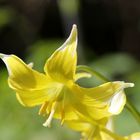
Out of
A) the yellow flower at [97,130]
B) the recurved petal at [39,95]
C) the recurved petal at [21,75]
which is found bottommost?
the yellow flower at [97,130]

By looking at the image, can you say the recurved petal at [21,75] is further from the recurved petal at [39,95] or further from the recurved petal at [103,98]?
the recurved petal at [103,98]

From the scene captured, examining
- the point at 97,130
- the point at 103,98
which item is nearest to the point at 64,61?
the point at 103,98

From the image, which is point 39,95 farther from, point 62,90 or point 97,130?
point 97,130

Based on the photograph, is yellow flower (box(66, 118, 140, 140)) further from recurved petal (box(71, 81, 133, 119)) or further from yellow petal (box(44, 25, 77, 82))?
yellow petal (box(44, 25, 77, 82))

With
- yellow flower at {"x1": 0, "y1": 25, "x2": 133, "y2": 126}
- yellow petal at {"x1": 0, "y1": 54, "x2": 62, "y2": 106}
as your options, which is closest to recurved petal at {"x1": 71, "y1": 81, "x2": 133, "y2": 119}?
yellow flower at {"x1": 0, "y1": 25, "x2": 133, "y2": 126}

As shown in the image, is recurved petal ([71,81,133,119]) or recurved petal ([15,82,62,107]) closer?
recurved petal ([71,81,133,119])

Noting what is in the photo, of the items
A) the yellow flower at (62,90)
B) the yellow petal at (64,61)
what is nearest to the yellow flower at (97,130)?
the yellow flower at (62,90)
